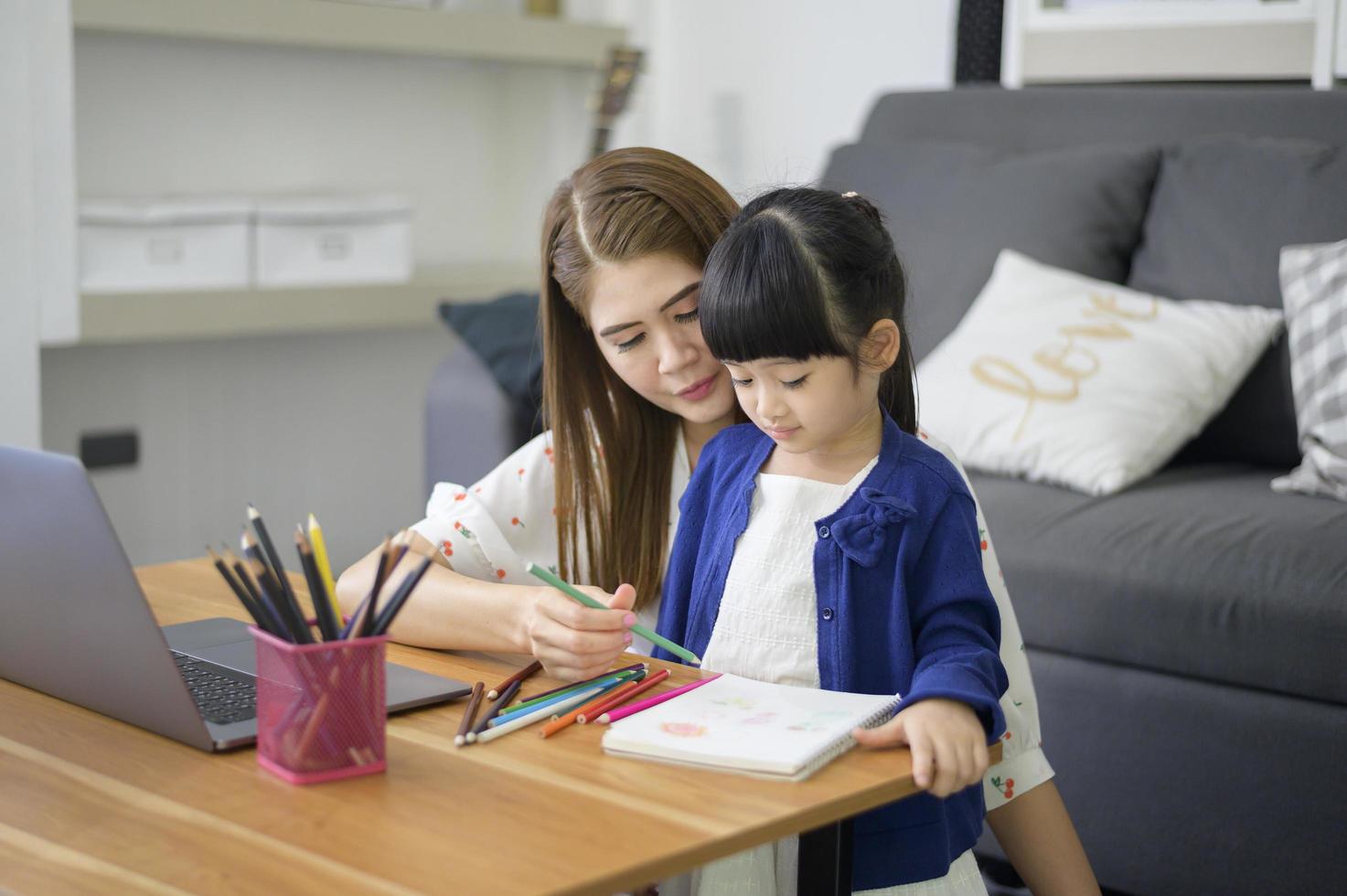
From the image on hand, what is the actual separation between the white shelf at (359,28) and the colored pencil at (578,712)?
6.79 feet

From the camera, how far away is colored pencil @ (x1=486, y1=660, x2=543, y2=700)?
3.34 feet

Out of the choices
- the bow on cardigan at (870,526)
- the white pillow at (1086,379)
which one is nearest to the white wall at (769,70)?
the white pillow at (1086,379)

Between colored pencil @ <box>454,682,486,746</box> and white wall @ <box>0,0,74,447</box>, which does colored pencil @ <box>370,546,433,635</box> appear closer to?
colored pencil @ <box>454,682,486,746</box>

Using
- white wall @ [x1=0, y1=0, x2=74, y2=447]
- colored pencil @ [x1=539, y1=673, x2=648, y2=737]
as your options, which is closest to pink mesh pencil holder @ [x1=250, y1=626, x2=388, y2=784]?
colored pencil @ [x1=539, y1=673, x2=648, y2=737]

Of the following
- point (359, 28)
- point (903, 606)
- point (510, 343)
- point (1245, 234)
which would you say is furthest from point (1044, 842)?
point (359, 28)

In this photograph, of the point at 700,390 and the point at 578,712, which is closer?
the point at 578,712

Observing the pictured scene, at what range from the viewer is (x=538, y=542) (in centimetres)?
138

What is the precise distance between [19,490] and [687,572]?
19.7 inches

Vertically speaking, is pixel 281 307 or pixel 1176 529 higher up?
pixel 281 307

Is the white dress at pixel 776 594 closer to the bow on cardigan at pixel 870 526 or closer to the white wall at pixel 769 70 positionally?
the bow on cardigan at pixel 870 526

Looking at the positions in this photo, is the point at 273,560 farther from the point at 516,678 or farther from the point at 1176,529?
the point at 1176,529

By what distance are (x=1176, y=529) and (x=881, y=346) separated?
76 centimetres

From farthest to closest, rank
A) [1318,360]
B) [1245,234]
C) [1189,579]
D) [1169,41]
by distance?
[1169,41]
[1245,234]
[1318,360]
[1189,579]

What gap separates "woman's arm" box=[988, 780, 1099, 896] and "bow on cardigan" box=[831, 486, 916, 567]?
10.2 inches
